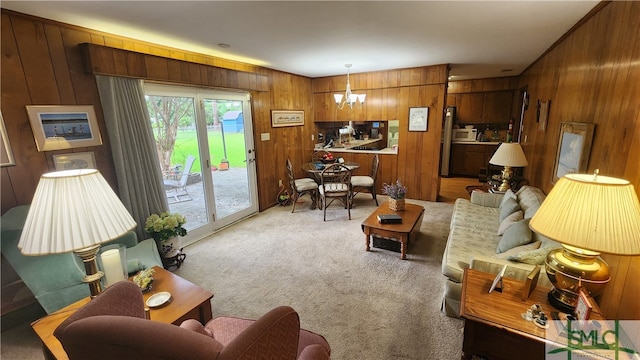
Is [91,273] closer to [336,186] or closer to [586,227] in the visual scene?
[586,227]

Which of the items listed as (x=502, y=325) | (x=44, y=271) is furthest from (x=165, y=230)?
(x=502, y=325)

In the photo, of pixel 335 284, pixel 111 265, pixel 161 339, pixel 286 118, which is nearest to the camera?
pixel 161 339

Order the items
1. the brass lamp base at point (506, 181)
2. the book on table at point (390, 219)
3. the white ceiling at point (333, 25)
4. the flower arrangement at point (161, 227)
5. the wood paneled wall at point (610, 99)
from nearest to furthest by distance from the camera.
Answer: the wood paneled wall at point (610, 99)
the white ceiling at point (333, 25)
the flower arrangement at point (161, 227)
the book on table at point (390, 219)
the brass lamp base at point (506, 181)

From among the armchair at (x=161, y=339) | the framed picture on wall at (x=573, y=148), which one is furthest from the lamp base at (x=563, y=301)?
the armchair at (x=161, y=339)

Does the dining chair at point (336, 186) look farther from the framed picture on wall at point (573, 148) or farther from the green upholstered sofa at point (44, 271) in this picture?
the green upholstered sofa at point (44, 271)

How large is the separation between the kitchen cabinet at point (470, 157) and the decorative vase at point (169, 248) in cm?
645

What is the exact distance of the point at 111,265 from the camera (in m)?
1.50

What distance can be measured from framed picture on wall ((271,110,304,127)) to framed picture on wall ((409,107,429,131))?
7.04 ft

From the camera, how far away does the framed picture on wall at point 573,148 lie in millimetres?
2014

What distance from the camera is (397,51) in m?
3.52

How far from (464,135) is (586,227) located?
20.6 ft

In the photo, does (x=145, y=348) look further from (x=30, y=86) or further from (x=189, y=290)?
(x=30, y=86)

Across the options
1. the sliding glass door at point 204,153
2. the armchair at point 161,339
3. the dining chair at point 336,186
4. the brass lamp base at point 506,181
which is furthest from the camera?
the dining chair at point 336,186

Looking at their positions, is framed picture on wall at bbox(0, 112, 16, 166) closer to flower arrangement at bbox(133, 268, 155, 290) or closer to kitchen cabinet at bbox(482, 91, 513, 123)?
flower arrangement at bbox(133, 268, 155, 290)
